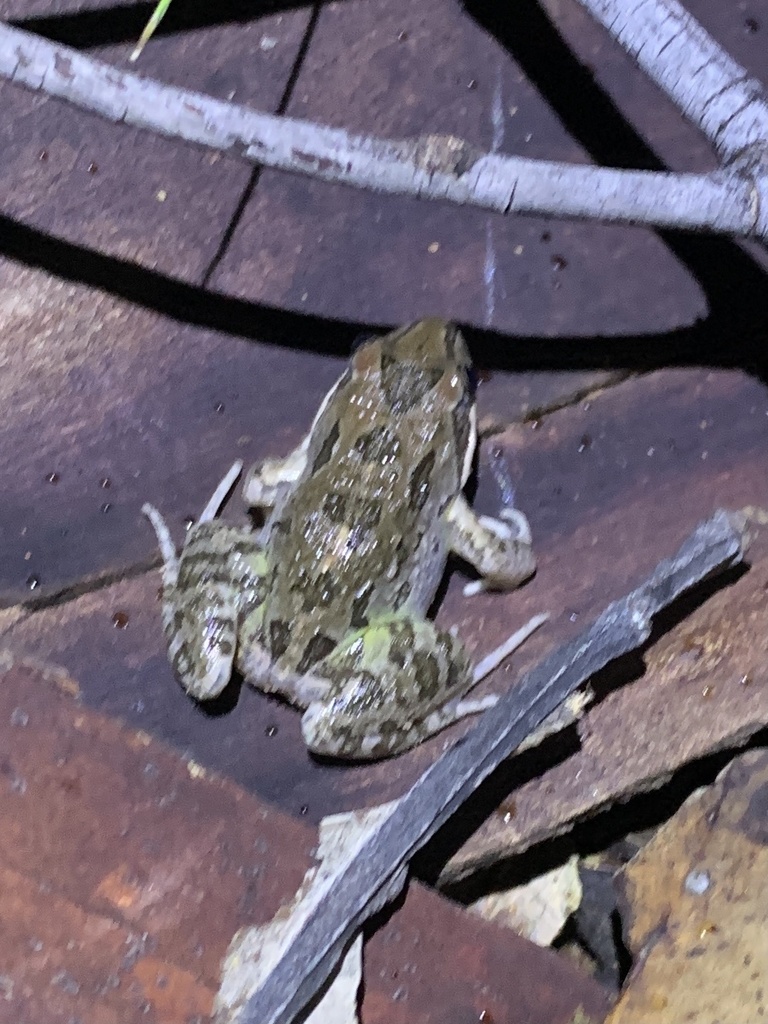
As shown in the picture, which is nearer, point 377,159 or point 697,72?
point 377,159

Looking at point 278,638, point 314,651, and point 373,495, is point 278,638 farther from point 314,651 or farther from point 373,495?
point 373,495

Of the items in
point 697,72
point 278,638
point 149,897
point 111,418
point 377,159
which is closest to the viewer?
point 377,159

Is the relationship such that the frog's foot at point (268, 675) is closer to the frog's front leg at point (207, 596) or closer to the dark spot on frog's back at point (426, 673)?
the frog's front leg at point (207, 596)

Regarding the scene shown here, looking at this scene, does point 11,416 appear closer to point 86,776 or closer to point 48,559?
point 48,559

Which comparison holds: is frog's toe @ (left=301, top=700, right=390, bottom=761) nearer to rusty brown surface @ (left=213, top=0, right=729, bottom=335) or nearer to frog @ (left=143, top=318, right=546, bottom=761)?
frog @ (left=143, top=318, right=546, bottom=761)

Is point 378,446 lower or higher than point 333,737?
higher

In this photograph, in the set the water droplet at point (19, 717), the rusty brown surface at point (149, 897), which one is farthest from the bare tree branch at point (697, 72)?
the water droplet at point (19, 717)

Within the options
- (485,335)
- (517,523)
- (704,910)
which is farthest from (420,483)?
(704,910)
